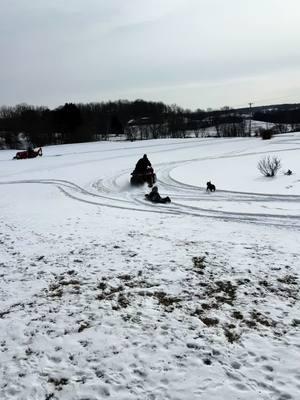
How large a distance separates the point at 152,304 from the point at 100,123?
8824 centimetres

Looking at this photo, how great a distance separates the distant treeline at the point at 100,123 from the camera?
71188 mm

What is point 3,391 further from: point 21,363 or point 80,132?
point 80,132

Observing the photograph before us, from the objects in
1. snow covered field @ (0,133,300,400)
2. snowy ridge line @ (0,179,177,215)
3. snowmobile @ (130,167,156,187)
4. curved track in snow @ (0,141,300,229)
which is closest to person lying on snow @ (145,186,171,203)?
curved track in snow @ (0,141,300,229)

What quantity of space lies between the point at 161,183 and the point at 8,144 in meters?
56.2

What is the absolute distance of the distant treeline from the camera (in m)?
71.2

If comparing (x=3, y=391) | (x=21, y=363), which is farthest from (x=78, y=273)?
(x=3, y=391)

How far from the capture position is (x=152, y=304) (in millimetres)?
6215

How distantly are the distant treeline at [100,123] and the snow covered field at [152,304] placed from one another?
201 feet

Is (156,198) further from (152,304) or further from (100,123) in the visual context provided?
(100,123)

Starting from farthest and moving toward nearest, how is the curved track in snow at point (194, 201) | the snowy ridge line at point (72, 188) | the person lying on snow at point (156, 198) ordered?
the person lying on snow at point (156, 198) < the snowy ridge line at point (72, 188) < the curved track in snow at point (194, 201)

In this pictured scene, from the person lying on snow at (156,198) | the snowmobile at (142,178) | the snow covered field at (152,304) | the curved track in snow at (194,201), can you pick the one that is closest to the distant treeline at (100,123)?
the curved track in snow at (194,201)

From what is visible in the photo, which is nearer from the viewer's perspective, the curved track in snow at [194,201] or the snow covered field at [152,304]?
the snow covered field at [152,304]

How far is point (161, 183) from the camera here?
19578mm

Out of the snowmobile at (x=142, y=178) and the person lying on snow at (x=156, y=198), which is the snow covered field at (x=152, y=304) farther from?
the snowmobile at (x=142, y=178)
